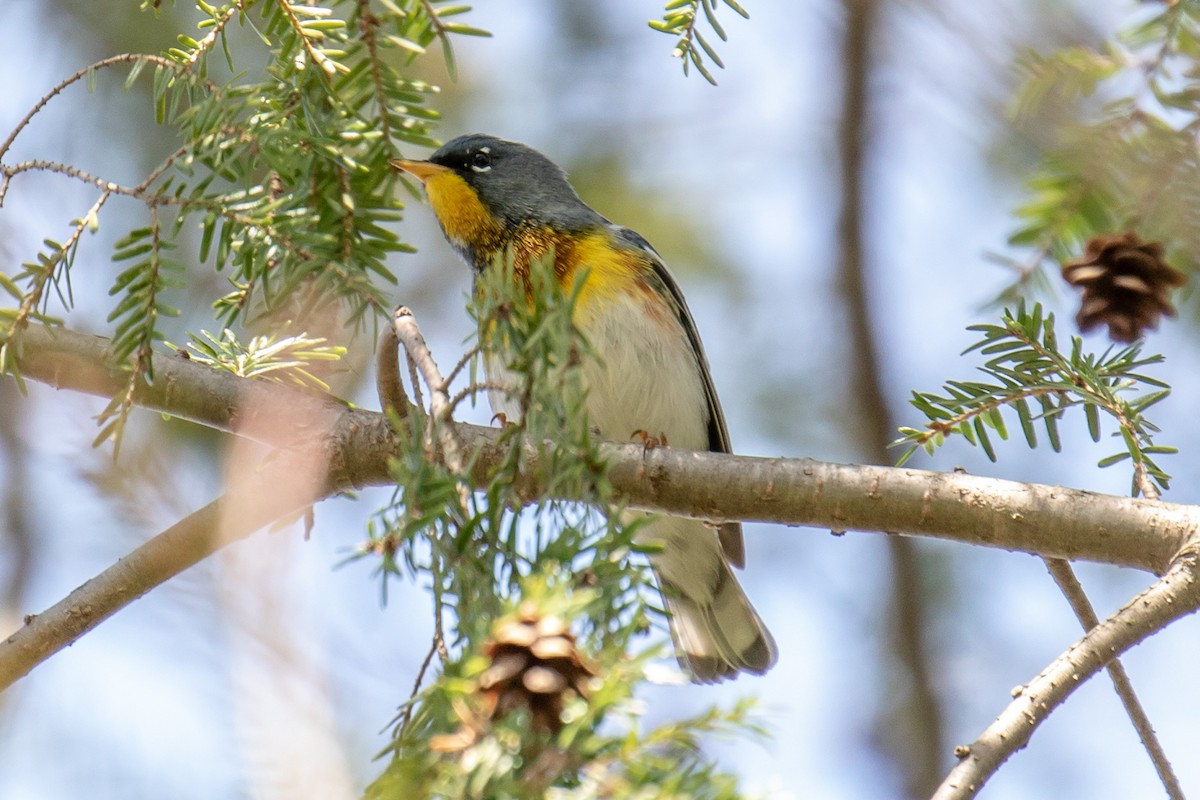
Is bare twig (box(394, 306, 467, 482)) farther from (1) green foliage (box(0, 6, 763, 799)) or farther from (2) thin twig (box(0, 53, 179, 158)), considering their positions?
(2) thin twig (box(0, 53, 179, 158))

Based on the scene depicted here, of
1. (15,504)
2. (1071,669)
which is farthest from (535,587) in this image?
(15,504)

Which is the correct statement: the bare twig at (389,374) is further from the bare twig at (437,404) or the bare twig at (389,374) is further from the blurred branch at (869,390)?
the blurred branch at (869,390)

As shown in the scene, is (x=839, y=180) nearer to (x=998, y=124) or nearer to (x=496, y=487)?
(x=998, y=124)

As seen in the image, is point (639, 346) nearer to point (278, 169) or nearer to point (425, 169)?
point (425, 169)

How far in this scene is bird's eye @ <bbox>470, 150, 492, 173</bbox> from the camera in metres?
4.36

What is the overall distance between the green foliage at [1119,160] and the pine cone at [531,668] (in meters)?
2.21

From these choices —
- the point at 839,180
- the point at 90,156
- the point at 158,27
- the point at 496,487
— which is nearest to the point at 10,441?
the point at 90,156

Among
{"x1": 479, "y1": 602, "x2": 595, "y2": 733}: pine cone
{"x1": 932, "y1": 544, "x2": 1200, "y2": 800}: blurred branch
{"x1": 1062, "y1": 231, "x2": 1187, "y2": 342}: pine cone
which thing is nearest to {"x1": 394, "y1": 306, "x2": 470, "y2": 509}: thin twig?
{"x1": 479, "y1": 602, "x2": 595, "y2": 733}: pine cone

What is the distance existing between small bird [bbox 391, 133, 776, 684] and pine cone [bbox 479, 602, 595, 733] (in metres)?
2.48

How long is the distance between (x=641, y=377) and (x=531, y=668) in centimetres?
273

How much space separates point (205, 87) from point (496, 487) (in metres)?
1.15

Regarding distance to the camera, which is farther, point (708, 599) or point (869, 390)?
point (869, 390)

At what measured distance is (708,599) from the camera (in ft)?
13.3

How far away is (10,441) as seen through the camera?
469 centimetres
